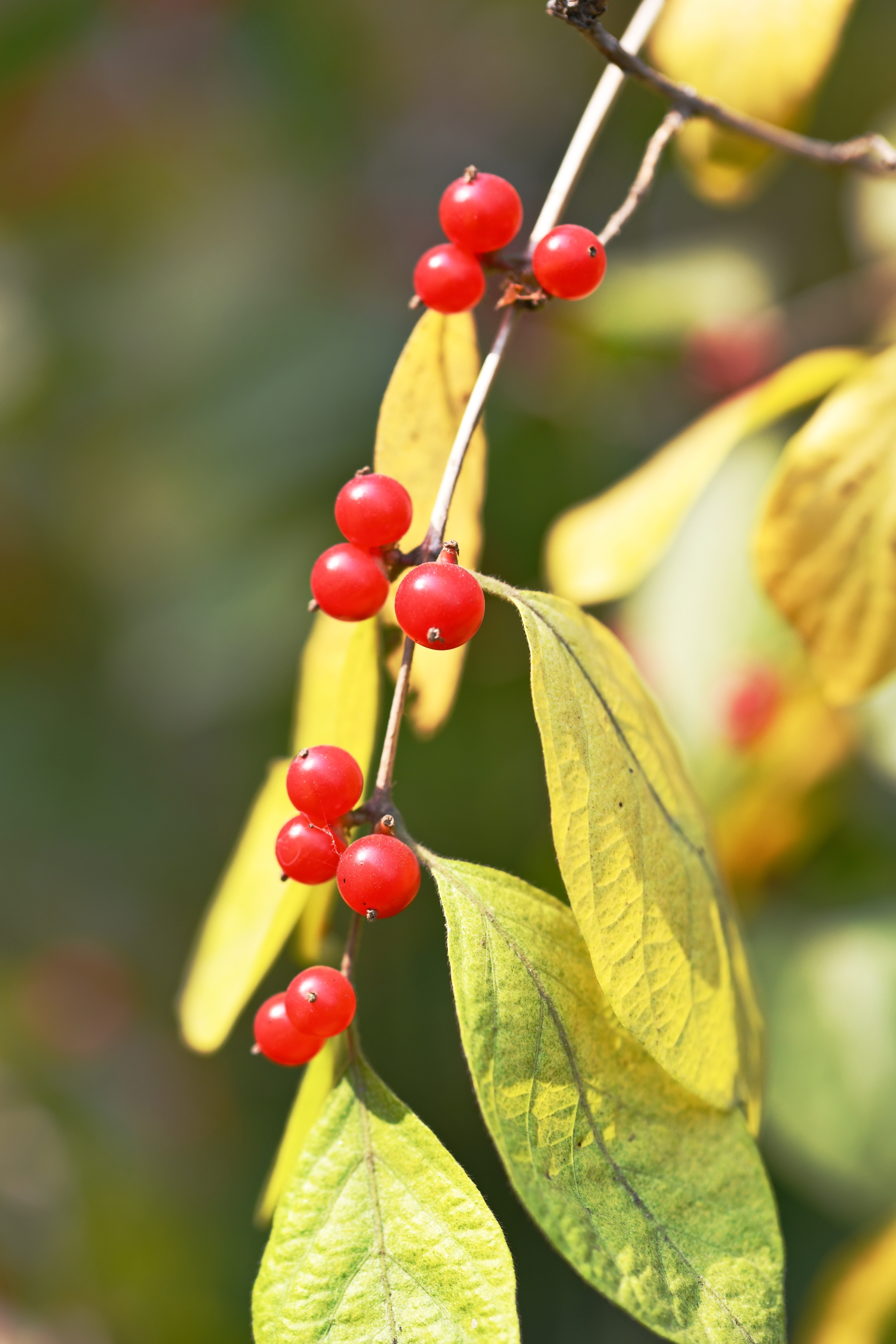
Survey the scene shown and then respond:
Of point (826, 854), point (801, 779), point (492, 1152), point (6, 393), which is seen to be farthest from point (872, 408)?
point (6, 393)

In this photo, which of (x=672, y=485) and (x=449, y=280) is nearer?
(x=449, y=280)

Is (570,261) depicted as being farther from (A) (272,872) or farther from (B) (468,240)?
(A) (272,872)

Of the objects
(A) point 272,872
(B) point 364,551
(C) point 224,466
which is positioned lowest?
(A) point 272,872

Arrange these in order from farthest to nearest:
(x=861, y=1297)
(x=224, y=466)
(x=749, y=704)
Answer: (x=224, y=466)
(x=749, y=704)
(x=861, y=1297)

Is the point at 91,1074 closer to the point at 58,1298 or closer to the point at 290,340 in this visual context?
the point at 58,1298

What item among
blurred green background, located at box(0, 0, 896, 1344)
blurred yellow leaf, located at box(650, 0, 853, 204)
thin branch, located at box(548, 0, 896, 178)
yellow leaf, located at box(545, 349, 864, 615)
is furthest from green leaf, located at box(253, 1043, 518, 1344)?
blurred green background, located at box(0, 0, 896, 1344)

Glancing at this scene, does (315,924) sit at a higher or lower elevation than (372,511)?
lower

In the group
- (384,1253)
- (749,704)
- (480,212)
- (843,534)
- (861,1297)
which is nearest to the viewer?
(384,1253)

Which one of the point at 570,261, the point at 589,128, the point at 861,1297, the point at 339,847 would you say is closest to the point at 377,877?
the point at 339,847
